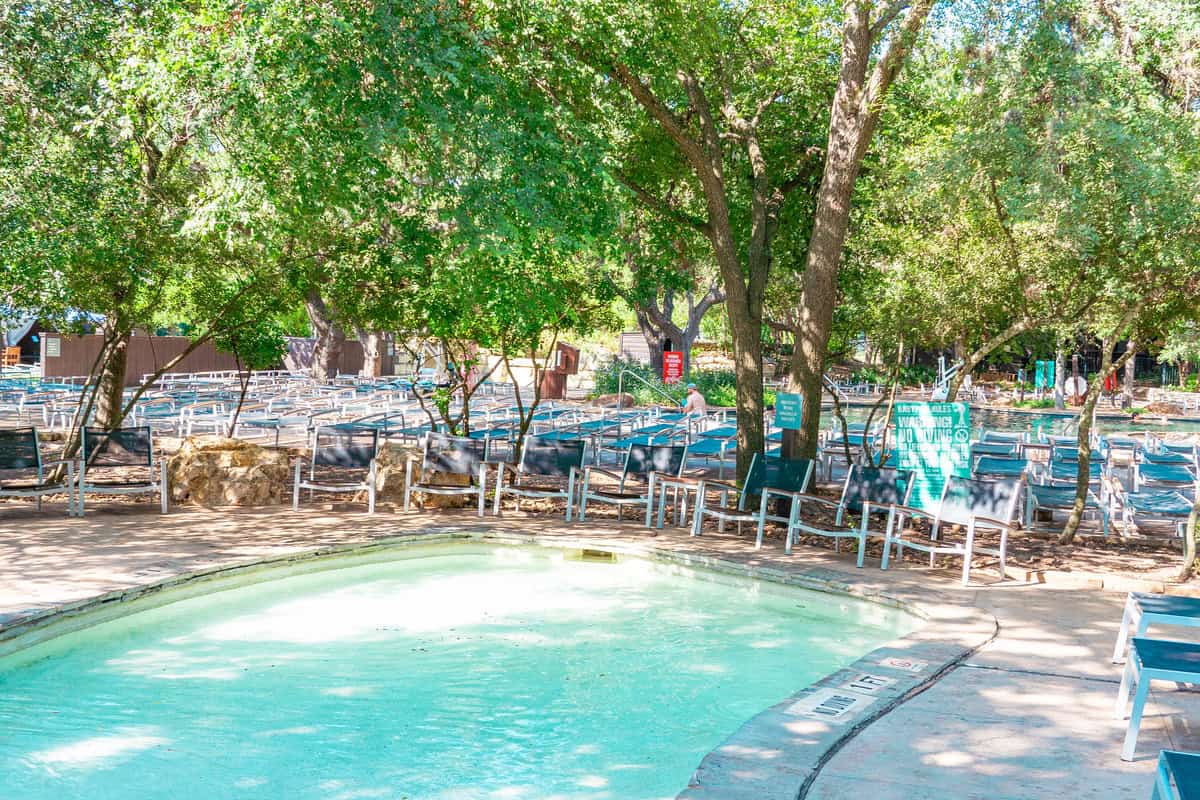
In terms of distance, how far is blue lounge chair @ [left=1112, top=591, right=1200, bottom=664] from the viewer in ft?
17.4

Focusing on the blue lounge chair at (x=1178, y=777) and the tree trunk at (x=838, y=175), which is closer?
the blue lounge chair at (x=1178, y=777)

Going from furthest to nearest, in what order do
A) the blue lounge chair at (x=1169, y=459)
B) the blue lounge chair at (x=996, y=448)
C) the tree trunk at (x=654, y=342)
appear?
the tree trunk at (x=654, y=342), the blue lounge chair at (x=996, y=448), the blue lounge chair at (x=1169, y=459)

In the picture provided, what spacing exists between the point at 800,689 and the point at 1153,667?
213 cm

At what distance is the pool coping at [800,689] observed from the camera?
4.44 meters

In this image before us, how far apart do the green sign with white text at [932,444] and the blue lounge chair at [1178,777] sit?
651 centimetres

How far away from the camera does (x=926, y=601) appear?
7625mm

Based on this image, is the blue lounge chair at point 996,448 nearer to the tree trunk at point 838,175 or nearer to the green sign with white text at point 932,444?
the green sign with white text at point 932,444

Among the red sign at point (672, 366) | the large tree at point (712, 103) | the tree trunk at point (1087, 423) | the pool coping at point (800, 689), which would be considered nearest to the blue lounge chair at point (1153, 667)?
the pool coping at point (800, 689)

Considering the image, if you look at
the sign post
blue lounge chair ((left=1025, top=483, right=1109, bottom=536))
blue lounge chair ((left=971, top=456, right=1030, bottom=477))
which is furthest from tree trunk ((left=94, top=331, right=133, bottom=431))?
blue lounge chair ((left=1025, top=483, right=1109, bottom=536))

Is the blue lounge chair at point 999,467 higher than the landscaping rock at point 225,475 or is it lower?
higher

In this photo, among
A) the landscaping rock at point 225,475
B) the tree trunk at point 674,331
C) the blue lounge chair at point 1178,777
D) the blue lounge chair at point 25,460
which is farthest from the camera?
the tree trunk at point 674,331

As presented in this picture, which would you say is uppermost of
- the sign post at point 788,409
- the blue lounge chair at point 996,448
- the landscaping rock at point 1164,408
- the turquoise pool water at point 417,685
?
the landscaping rock at point 1164,408

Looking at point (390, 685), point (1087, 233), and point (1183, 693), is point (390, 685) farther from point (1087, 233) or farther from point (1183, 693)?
point (1087, 233)

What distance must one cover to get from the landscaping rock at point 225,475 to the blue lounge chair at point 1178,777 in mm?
9482
